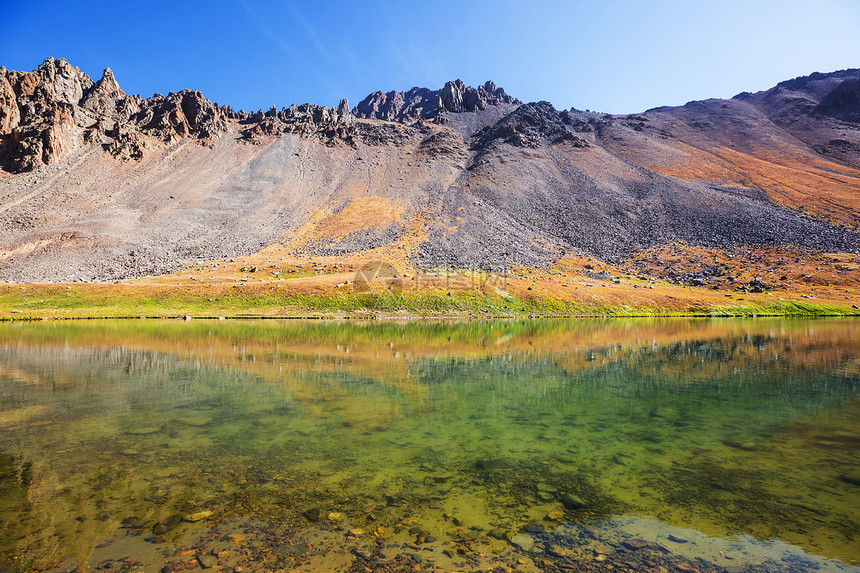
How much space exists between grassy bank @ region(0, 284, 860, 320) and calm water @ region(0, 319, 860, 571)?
34.5 meters

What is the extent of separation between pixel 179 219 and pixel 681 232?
125 meters

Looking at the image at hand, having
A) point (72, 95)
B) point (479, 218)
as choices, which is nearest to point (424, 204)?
point (479, 218)

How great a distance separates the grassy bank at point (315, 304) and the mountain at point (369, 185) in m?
19.3

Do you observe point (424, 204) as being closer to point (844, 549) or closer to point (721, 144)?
point (844, 549)

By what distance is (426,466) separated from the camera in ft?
34.1

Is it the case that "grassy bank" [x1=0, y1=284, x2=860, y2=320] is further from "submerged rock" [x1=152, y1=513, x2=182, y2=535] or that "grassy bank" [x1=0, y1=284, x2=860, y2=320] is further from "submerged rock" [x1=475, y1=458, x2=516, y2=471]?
"submerged rock" [x1=152, y1=513, x2=182, y2=535]

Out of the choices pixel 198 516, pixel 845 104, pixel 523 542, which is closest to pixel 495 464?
pixel 523 542

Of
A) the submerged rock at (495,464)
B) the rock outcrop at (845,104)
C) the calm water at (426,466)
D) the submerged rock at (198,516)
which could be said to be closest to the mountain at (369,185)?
the rock outcrop at (845,104)

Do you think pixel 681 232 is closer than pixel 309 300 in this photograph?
No

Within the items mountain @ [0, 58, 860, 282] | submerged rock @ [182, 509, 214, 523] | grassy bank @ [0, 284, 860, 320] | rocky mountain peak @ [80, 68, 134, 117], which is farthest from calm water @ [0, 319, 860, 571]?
rocky mountain peak @ [80, 68, 134, 117]

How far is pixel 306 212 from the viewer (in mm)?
118688

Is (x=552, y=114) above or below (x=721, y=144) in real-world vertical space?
above

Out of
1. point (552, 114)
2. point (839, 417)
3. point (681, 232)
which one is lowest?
point (839, 417)

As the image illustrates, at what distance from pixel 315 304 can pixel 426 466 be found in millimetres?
51421
